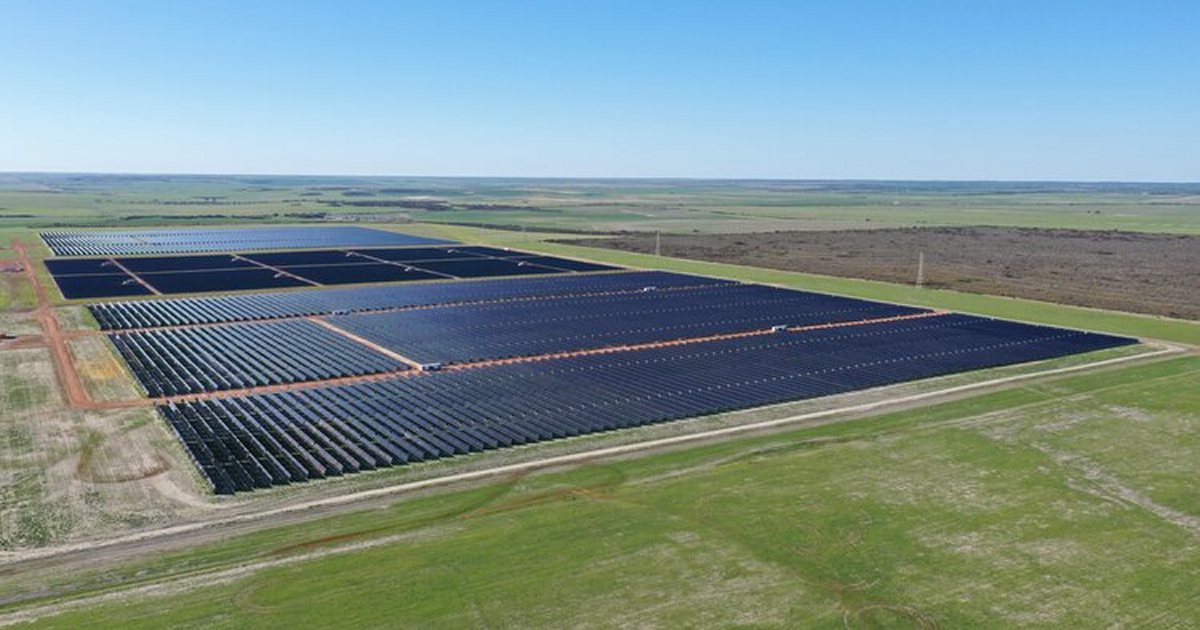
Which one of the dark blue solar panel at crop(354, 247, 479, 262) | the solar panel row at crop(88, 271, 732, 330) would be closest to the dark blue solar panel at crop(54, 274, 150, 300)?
the solar panel row at crop(88, 271, 732, 330)

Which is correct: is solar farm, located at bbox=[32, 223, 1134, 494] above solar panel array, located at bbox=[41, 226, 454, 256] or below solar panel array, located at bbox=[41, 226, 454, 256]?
below

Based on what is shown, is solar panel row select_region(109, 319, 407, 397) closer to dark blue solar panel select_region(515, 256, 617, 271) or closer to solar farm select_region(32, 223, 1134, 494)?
solar farm select_region(32, 223, 1134, 494)

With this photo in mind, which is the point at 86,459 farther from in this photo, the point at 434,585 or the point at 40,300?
the point at 40,300

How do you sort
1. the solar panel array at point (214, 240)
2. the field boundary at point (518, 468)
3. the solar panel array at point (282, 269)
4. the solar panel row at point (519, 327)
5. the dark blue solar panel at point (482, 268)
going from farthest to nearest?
1. the solar panel array at point (214, 240)
2. the dark blue solar panel at point (482, 268)
3. the solar panel array at point (282, 269)
4. the solar panel row at point (519, 327)
5. the field boundary at point (518, 468)

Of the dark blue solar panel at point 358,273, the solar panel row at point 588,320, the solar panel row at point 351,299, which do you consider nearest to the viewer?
the solar panel row at point 588,320

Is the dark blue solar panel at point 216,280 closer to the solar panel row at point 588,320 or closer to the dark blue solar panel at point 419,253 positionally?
the dark blue solar panel at point 419,253

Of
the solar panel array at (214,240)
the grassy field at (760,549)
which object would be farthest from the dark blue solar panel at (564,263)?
the grassy field at (760,549)

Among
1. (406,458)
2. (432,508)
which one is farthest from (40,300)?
(432,508)
